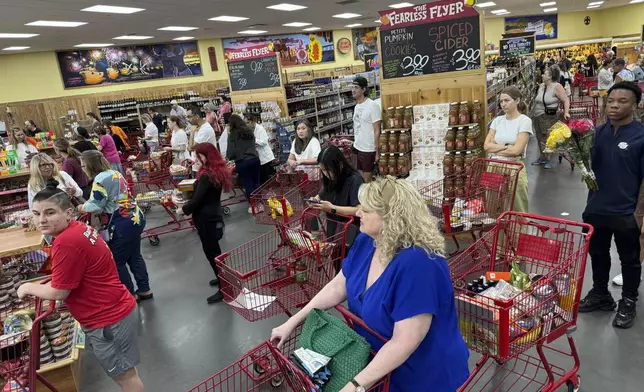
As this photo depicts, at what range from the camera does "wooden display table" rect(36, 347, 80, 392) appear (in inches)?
138

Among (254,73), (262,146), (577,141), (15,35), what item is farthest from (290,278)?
(15,35)

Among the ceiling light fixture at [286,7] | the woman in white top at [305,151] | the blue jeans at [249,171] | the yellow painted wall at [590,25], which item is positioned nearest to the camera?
the woman in white top at [305,151]

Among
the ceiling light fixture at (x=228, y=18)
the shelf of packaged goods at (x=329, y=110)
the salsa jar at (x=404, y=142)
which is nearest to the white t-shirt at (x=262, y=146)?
the salsa jar at (x=404, y=142)

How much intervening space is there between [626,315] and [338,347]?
9.63 feet

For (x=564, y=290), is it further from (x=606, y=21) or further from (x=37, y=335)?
(x=606, y=21)

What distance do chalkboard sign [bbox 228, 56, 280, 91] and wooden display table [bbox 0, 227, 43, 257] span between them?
5.81 m

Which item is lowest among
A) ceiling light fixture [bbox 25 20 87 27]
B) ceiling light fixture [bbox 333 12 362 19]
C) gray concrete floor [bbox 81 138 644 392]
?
gray concrete floor [bbox 81 138 644 392]

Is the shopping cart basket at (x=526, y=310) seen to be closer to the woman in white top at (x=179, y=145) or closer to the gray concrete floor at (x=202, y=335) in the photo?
the gray concrete floor at (x=202, y=335)

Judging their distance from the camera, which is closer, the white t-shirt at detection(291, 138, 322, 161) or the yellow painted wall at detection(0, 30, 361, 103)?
the white t-shirt at detection(291, 138, 322, 161)

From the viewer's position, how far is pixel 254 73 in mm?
9430

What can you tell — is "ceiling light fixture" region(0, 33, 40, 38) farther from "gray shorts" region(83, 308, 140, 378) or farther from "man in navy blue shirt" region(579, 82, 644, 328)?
"man in navy blue shirt" region(579, 82, 644, 328)

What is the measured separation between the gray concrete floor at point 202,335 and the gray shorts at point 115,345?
2.28ft

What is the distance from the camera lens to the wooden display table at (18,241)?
3867 millimetres

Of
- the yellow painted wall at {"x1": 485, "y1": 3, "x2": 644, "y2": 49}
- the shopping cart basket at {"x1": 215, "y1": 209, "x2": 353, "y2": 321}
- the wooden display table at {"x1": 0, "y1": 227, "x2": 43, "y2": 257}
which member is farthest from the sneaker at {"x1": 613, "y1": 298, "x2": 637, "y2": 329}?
the yellow painted wall at {"x1": 485, "y1": 3, "x2": 644, "y2": 49}
